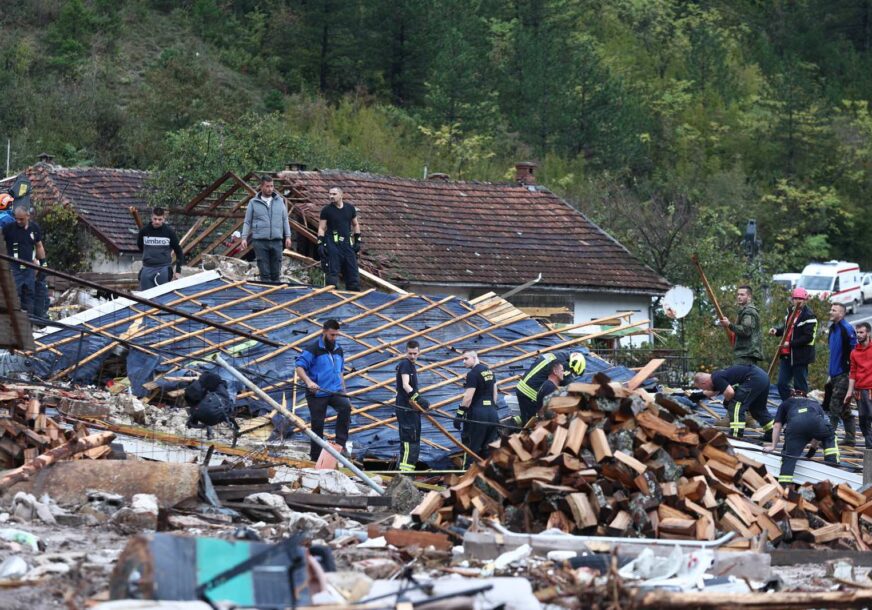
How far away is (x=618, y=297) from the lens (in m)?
27.2

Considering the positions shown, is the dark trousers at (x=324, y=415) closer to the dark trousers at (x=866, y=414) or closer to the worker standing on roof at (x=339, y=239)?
the worker standing on roof at (x=339, y=239)

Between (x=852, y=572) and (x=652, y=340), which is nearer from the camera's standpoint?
(x=852, y=572)

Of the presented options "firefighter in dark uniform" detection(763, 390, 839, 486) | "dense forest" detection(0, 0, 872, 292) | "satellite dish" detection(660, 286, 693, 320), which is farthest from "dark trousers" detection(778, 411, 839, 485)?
"dense forest" detection(0, 0, 872, 292)

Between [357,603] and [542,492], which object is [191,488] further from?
[357,603]

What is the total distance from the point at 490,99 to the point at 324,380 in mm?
34647

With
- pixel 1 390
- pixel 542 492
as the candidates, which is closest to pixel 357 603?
pixel 542 492

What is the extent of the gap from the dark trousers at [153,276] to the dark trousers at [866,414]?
27.1ft

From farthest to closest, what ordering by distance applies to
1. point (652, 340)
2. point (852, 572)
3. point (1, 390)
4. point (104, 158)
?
point (104, 158) → point (652, 340) → point (1, 390) → point (852, 572)

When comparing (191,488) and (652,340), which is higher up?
(191,488)

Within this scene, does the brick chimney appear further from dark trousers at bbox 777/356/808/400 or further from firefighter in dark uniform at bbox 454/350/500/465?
firefighter in dark uniform at bbox 454/350/500/465

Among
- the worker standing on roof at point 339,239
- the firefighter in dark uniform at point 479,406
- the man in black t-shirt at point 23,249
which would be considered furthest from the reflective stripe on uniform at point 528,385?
the man in black t-shirt at point 23,249

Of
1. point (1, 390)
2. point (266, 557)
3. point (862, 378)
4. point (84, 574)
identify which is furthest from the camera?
point (862, 378)

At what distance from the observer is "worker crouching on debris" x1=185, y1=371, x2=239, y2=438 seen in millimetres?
14875

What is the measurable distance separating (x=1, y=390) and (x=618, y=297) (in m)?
16.2
